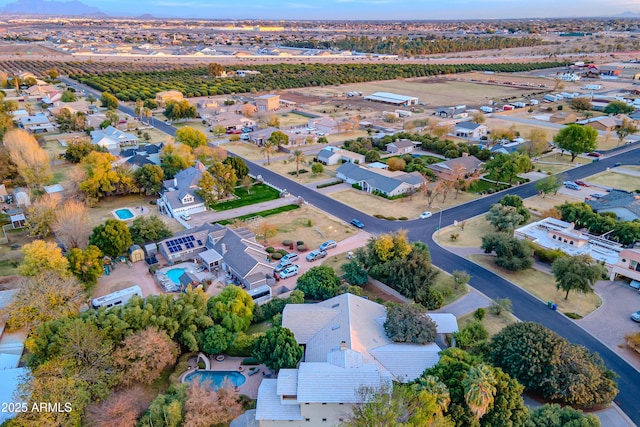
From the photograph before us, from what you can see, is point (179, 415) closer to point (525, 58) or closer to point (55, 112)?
point (55, 112)

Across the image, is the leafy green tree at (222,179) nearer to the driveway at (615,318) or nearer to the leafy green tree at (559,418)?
the driveway at (615,318)

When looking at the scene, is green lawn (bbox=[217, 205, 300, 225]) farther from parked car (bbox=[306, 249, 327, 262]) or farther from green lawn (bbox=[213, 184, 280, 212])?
parked car (bbox=[306, 249, 327, 262])

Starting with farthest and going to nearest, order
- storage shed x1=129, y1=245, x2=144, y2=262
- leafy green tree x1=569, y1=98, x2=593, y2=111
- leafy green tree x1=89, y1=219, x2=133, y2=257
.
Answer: leafy green tree x1=569, y1=98, x2=593, y2=111 < storage shed x1=129, y1=245, x2=144, y2=262 < leafy green tree x1=89, y1=219, x2=133, y2=257

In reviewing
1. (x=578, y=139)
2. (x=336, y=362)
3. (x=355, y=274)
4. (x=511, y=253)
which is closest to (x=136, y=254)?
(x=355, y=274)

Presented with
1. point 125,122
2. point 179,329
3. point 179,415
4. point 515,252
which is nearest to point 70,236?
point 179,329

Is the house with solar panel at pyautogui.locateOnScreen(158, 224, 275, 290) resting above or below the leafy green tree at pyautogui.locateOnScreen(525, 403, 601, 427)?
below

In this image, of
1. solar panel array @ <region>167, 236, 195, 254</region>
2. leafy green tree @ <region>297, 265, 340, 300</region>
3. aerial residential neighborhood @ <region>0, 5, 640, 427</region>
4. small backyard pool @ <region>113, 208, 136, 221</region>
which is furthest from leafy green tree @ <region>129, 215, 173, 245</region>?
leafy green tree @ <region>297, 265, 340, 300</region>
